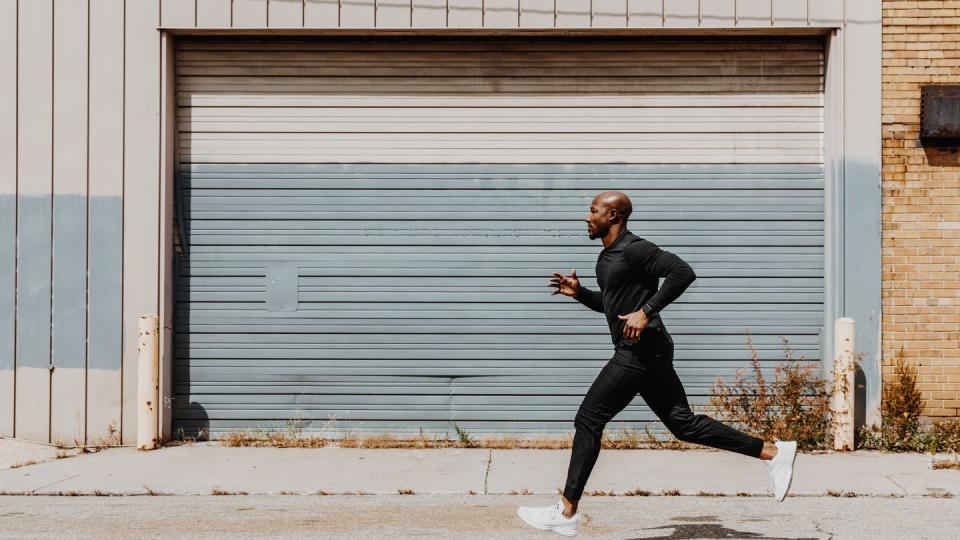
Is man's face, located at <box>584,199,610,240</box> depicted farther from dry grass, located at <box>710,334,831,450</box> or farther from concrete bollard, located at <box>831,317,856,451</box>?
dry grass, located at <box>710,334,831,450</box>

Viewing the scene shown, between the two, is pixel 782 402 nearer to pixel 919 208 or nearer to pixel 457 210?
pixel 919 208

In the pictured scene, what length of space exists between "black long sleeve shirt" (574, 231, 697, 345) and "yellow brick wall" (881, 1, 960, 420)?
4.14m

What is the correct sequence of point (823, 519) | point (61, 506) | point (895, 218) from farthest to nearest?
point (895, 218) < point (61, 506) < point (823, 519)

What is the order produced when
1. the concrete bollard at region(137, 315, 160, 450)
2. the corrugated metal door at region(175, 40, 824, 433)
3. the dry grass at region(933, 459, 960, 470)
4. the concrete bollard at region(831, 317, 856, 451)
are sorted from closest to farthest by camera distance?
the dry grass at region(933, 459, 960, 470) → the concrete bollard at region(831, 317, 856, 451) → the concrete bollard at region(137, 315, 160, 450) → the corrugated metal door at region(175, 40, 824, 433)

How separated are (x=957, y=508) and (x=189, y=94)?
7.12 m

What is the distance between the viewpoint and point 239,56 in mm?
9844

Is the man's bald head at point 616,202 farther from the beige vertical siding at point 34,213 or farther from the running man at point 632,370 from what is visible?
the beige vertical siding at point 34,213

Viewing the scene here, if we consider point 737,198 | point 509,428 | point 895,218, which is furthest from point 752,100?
point 509,428

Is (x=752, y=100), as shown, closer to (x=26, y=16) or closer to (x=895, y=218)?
(x=895, y=218)

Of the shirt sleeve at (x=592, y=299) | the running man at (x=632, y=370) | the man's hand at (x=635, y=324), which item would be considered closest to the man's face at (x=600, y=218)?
the running man at (x=632, y=370)

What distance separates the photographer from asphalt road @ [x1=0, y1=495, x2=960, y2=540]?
6.41 metres

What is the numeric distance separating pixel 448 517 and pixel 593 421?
1358 mm

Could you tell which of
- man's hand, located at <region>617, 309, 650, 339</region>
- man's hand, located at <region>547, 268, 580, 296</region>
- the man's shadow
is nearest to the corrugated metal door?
the man's shadow

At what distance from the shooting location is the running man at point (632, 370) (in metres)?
6.06
